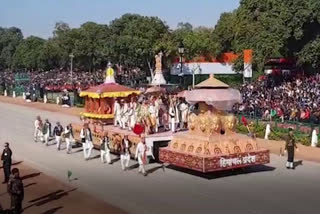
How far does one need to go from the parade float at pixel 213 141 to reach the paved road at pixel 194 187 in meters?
0.59

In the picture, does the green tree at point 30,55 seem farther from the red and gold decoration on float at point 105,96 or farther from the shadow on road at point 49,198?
the shadow on road at point 49,198

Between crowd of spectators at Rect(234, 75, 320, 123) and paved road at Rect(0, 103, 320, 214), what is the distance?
729cm

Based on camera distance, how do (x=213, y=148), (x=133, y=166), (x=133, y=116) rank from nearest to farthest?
(x=213, y=148), (x=133, y=166), (x=133, y=116)

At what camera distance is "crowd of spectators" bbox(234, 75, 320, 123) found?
1278 inches

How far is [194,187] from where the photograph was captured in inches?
771

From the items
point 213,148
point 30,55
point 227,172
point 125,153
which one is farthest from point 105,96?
point 30,55

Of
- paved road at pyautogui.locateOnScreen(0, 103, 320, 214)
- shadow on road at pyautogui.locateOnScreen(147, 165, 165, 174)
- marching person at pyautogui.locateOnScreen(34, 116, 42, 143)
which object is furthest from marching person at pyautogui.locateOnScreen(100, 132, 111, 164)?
marching person at pyautogui.locateOnScreen(34, 116, 42, 143)

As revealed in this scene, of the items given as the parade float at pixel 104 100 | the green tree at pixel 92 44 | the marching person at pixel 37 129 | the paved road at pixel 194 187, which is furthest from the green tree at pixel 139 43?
the paved road at pixel 194 187

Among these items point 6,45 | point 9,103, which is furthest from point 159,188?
point 6,45

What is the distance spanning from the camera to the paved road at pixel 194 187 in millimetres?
16766

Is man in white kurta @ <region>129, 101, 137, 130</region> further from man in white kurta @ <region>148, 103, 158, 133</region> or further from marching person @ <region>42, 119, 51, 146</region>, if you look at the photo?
marching person @ <region>42, 119, 51, 146</region>

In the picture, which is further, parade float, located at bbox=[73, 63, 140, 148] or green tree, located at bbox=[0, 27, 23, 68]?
green tree, located at bbox=[0, 27, 23, 68]

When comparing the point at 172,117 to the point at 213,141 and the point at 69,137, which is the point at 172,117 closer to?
the point at 213,141

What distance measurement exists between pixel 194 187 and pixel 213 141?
2.29 m
